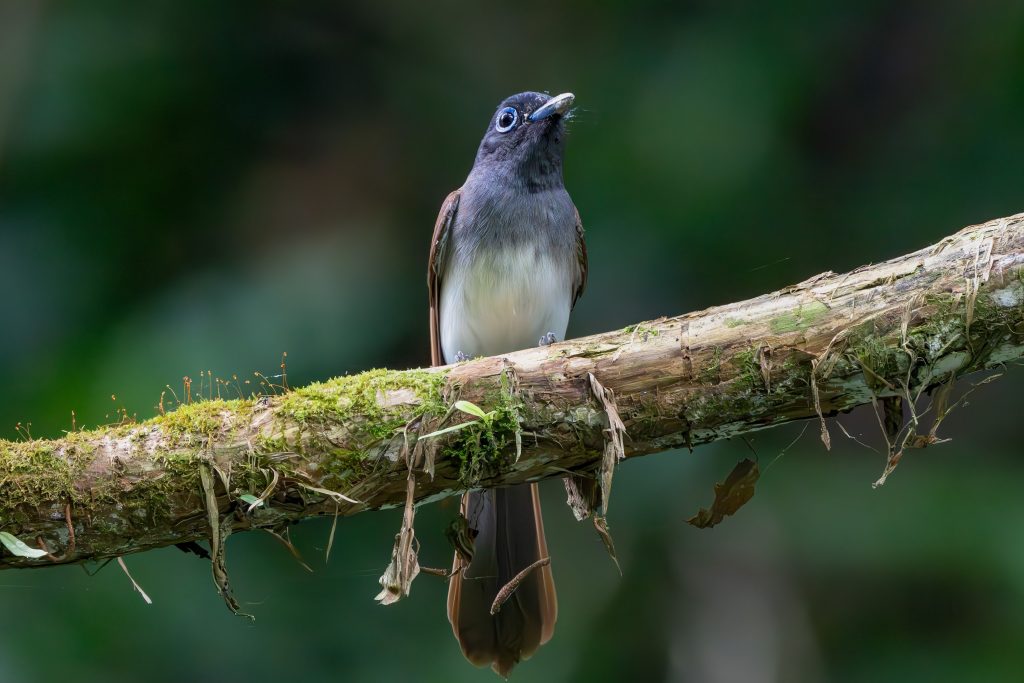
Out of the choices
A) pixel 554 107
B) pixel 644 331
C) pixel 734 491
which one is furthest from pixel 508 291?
pixel 734 491

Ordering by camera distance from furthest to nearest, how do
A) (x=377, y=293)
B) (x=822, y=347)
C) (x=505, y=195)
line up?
(x=377, y=293)
(x=505, y=195)
(x=822, y=347)

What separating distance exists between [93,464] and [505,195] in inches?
73.4

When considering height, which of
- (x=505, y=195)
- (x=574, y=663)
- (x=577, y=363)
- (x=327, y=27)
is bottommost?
(x=574, y=663)

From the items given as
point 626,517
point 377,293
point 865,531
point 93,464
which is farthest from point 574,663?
point 93,464

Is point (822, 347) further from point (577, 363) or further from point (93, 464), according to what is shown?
point (93, 464)

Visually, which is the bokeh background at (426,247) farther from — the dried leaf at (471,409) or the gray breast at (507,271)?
the dried leaf at (471,409)

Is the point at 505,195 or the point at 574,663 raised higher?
the point at 505,195

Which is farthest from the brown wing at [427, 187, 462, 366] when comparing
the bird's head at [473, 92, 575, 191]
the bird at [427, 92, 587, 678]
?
the bird's head at [473, 92, 575, 191]

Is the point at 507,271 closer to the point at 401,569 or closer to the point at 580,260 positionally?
the point at 580,260

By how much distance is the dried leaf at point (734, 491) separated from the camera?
2764 millimetres

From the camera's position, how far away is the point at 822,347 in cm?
248

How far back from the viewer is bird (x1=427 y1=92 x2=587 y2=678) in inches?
137

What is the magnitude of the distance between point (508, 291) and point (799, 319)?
1.50m

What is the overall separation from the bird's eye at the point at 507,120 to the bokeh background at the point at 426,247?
76cm
